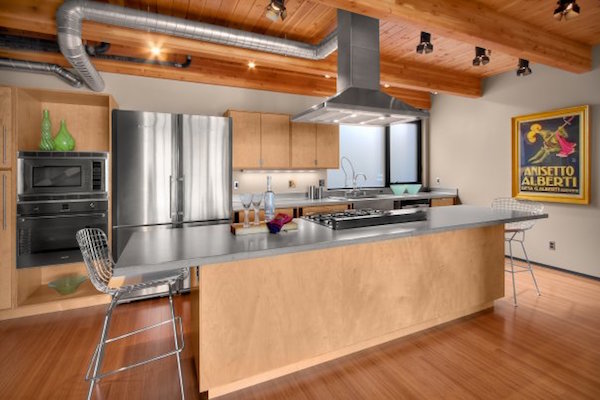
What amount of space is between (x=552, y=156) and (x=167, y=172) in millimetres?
4871

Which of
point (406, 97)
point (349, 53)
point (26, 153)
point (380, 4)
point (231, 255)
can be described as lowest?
point (231, 255)

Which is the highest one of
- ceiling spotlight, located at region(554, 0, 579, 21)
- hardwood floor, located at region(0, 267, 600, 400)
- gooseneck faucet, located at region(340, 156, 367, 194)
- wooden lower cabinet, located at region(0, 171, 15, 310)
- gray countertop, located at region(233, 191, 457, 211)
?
ceiling spotlight, located at region(554, 0, 579, 21)

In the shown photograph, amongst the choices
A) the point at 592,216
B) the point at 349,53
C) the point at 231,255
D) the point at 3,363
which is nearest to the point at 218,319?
the point at 231,255

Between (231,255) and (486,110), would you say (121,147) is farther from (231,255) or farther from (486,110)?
(486,110)

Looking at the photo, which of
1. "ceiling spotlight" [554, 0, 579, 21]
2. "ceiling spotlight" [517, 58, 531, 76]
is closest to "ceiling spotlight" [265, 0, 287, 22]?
"ceiling spotlight" [554, 0, 579, 21]

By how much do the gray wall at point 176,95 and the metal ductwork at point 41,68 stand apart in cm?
19

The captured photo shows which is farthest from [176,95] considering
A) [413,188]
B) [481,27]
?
[413,188]

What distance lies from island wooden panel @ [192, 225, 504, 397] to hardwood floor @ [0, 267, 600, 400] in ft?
0.51

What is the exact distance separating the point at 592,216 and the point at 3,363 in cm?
599

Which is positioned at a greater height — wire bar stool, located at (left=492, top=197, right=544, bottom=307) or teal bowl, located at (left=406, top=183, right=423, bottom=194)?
teal bowl, located at (left=406, top=183, right=423, bottom=194)

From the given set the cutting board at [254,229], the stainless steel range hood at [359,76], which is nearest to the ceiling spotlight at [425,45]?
the stainless steel range hood at [359,76]

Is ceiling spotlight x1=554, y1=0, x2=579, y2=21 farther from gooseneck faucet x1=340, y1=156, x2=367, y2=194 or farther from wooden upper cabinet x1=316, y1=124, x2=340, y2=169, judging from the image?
gooseneck faucet x1=340, y1=156, x2=367, y2=194

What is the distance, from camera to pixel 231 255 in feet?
5.47

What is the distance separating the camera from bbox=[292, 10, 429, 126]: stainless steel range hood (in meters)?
2.80
